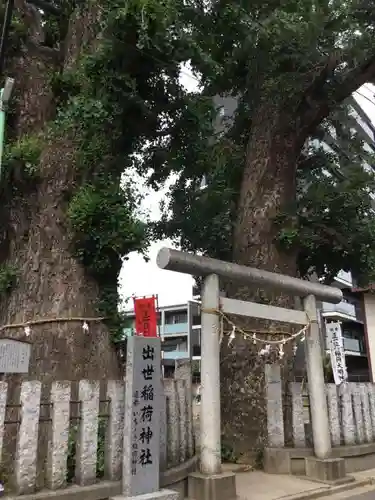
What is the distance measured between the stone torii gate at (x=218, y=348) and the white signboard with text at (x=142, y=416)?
32.9 inches

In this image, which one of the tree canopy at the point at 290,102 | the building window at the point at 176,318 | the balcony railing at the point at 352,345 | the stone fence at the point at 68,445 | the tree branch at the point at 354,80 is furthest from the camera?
the building window at the point at 176,318

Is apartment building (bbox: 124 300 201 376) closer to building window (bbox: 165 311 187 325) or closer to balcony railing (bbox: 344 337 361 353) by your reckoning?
building window (bbox: 165 311 187 325)

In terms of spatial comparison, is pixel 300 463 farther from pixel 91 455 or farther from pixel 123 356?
pixel 91 455

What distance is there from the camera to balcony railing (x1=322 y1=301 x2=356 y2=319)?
3038 centimetres

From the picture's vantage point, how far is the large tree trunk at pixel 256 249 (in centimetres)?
754

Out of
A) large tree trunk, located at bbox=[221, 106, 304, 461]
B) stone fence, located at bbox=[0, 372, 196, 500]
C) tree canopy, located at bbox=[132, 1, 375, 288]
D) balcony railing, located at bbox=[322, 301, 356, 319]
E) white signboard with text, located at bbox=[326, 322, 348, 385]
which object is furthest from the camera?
balcony railing, located at bbox=[322, 301, 356, 319]

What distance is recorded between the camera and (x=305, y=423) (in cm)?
757

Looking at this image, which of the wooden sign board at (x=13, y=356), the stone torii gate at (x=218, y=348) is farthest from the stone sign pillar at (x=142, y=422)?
the wooden sign board at (x=13, y=356)

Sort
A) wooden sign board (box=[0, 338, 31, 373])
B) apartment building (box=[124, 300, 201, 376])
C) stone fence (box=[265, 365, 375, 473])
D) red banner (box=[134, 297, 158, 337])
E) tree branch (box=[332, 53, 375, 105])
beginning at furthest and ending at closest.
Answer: apartment building (box=[124, 300, 201, 376]) → red banner (box=[134, 297, 158, 337]) → tree branch (box=[332, 53, 375, 105]) → stone fence (box=[265, 365, 375, 473]) → wooden sign board (box=[0, 338, 31, 373])

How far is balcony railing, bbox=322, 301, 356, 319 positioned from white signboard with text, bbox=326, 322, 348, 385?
12.2 meters

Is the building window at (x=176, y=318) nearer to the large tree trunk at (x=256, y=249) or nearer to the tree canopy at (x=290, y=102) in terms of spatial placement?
the tree canopy at (x=290, y=102)

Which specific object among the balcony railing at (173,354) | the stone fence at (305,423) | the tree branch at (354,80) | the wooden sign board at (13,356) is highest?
Result: the tree branch at (354,80)

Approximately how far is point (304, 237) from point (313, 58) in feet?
11.6

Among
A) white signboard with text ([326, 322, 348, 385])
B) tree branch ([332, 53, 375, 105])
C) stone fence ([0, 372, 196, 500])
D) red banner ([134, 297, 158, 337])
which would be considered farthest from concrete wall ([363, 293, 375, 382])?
stone fence ([0, 372, 196, 500])
